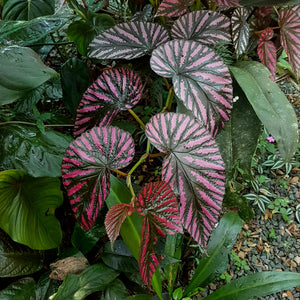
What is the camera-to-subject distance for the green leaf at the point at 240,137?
42.1 inches

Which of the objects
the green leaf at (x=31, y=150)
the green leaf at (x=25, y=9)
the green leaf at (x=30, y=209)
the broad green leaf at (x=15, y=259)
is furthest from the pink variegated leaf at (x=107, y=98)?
the green leaf at (x=25, y=9)

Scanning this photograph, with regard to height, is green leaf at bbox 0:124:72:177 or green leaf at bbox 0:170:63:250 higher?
green leaf at bbox 0:124:72:177

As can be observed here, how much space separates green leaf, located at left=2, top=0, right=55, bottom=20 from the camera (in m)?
1.30

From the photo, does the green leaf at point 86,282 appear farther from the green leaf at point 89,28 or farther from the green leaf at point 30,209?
the green leaf at point 89,28

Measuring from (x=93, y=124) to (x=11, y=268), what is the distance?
1.83ft

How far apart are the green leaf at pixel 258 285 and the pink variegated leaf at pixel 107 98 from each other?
0.63 meters

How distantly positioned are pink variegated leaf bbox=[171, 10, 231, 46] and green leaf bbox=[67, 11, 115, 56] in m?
0.29

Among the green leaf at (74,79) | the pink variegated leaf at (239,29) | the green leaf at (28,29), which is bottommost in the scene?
the green leaf at (74,79)

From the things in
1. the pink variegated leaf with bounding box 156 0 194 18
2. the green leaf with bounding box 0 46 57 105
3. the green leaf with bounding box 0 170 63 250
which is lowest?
the green leaf with bounding box 0 170 63 250

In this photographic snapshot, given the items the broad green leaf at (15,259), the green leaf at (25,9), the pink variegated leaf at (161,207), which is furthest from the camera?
the green leaf at (25,9)

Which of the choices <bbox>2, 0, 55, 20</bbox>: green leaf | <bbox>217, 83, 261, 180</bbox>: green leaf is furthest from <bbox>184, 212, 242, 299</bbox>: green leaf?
<bbox>2, 0, 55, 20</bbox>: green leaf

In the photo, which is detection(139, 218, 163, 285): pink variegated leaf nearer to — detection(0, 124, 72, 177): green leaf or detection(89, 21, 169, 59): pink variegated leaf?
detection(0, 124, 72, 177): green leaf

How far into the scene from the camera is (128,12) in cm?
166

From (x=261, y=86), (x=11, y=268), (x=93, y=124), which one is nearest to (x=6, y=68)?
(x=93, y=124)
